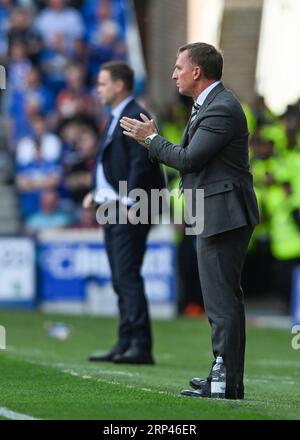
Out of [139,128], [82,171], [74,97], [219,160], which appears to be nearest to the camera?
[219,160]

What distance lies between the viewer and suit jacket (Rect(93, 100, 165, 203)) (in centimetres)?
1041

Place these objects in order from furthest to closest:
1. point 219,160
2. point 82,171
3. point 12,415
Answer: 1. point 82,171
2. point 219,160
3. point 12,415

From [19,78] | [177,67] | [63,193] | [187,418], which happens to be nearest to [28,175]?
[63,193]

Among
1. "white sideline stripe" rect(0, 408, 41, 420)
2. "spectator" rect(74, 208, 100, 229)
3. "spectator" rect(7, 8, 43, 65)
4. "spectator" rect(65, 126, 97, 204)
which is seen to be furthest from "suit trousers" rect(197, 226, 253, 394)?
"spectator" rect(7, 8, 43, 65)

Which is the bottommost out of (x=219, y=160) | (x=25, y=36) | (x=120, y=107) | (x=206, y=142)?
(x=219, y=160)

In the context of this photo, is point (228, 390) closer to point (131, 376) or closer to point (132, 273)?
point (131, 376)

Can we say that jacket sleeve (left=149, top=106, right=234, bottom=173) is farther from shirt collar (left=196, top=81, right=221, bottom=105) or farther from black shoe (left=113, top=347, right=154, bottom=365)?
black shoe (left=113, top=347, right=154, bottom=365)

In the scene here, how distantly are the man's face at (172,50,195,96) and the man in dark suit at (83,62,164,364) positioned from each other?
2.59 metres

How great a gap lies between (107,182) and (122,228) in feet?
1.36

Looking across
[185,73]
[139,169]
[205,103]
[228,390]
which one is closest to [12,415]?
[228,390]

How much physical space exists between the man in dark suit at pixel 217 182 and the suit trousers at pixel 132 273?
9.18 ft

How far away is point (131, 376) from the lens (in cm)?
935

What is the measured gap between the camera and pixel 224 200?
25.4 feet

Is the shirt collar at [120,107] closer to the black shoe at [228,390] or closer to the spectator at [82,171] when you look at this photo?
the black shoe at [228,390]
